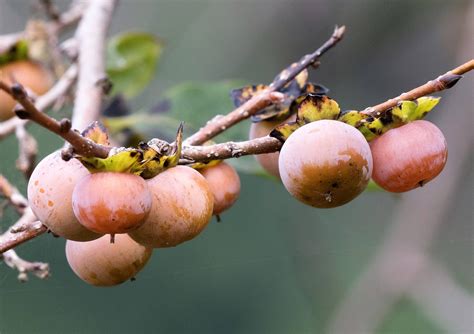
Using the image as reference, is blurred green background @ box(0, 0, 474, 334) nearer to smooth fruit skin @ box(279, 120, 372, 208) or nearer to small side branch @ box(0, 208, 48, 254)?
small side branch @ box(0, 208, 48, 254)

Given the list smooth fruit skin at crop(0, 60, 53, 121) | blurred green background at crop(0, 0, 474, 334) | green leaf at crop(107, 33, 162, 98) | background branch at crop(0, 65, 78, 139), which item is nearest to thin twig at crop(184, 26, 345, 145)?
background branch at crop(0, 65, 78, 139)

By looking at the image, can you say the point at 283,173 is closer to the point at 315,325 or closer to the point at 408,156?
the point at 408,156

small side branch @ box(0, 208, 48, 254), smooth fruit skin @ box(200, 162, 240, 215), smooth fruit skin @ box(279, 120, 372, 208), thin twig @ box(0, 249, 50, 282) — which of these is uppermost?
smooth fruit skin @ box(279, 120, 372, 208)

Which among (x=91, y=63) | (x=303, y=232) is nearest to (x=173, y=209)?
(x=91, y=63)

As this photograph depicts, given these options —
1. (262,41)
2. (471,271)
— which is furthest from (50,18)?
(262,41)

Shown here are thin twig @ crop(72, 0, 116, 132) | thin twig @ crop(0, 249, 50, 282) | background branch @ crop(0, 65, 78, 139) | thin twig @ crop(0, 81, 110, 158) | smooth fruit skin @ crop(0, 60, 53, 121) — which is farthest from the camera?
smooth fruit skin @ crop(0, 60, 53, 121)

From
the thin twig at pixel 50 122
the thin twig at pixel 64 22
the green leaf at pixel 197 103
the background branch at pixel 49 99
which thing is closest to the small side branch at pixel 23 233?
the thin twig at pixel 50 122

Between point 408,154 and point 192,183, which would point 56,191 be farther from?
point 408,154
